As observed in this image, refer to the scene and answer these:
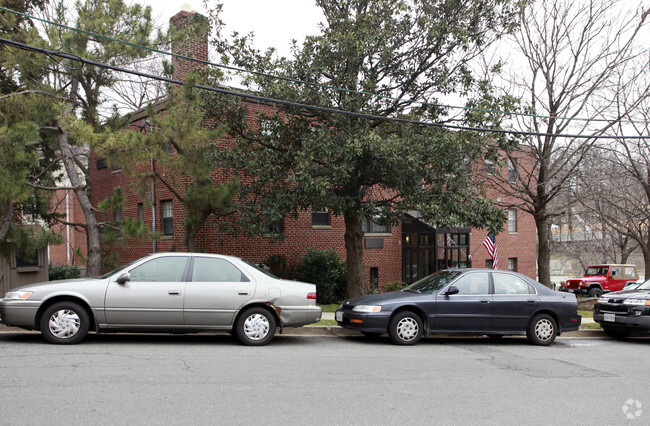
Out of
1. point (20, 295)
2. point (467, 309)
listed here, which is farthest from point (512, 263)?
point (20, 295)

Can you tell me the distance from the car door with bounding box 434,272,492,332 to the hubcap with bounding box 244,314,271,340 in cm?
315

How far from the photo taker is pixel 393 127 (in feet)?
48.0

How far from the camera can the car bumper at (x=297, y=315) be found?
30.2 ft

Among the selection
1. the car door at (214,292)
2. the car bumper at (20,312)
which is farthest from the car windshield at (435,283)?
the car bumper at (20,312)

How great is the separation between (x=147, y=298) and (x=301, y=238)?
1106cm

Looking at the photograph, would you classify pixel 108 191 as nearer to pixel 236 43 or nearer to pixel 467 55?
pixel 236 43

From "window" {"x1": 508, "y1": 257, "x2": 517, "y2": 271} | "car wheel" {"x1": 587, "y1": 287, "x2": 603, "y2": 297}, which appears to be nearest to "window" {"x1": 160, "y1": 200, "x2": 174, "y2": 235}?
"window" {"x1": 508, "y1": 257, "x2": 517, "y2": 271}

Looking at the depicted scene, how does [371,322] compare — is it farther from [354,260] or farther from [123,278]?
[354,260]

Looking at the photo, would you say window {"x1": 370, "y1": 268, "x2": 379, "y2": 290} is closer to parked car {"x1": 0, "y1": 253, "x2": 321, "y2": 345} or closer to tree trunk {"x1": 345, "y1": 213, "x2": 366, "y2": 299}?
tree trunk {"x1": 345, "y1": 213, "x2": 366, "y2": 299}

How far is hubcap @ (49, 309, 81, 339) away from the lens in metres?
8.37

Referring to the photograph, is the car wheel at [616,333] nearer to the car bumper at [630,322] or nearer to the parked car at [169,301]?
the car bumper at [630,322]

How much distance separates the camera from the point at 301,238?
19.5m

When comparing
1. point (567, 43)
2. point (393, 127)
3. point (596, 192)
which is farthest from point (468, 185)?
point (596, 192)

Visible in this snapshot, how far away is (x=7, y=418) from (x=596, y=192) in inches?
733
